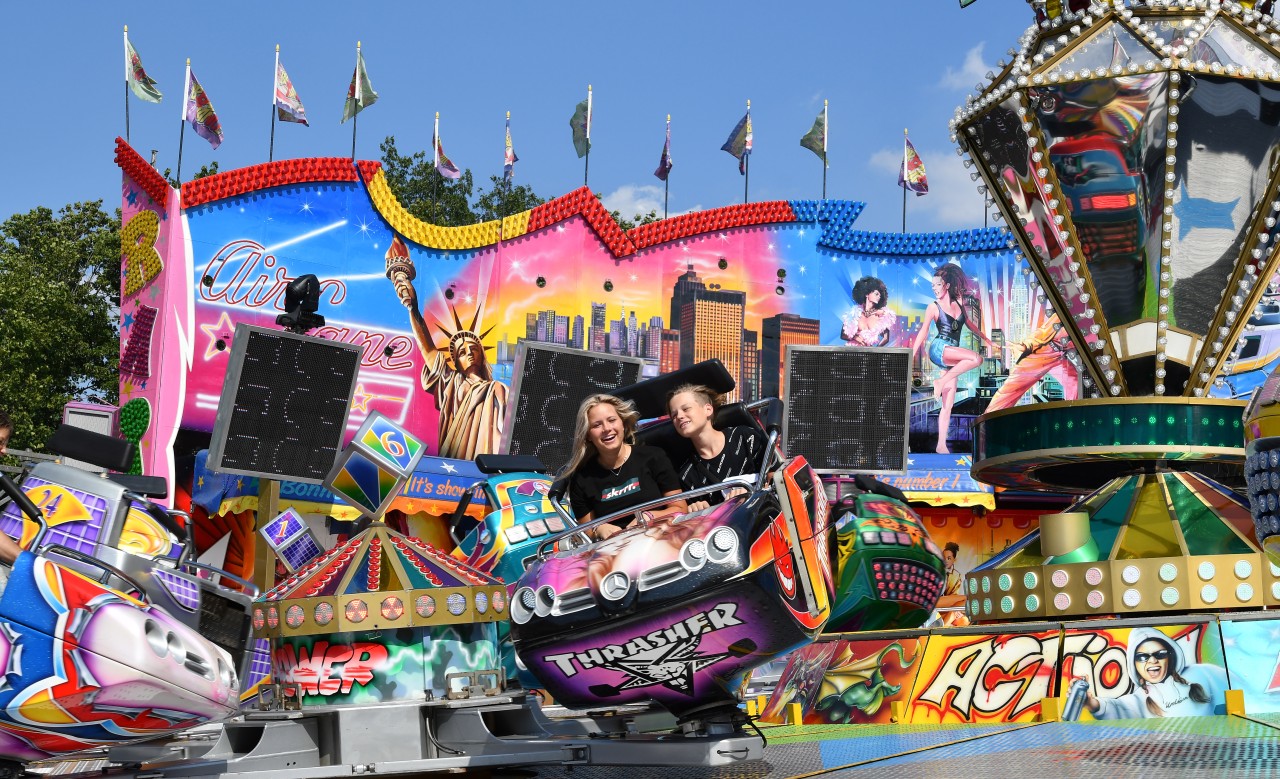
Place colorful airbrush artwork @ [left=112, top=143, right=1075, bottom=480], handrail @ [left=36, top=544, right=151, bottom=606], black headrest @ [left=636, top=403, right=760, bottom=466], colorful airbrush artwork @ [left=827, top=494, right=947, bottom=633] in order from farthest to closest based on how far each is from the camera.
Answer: colorful airbrush artwork @ [left=112, top=143, right=1075, bottom=480] → colorful airbrush artwork @ [left=827, top=494, right=947, bottom=633] → black headrest @ [left=636, top=403, right=760, bottom=466] → handrail @ [left=36, top=544, right=151, bottom=606]

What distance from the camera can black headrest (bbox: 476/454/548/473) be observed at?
30.3 feet

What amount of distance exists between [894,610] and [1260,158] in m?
4.27

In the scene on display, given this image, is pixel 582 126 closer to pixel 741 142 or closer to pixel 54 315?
pixel 741 142

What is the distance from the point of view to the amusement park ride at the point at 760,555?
4824 mm

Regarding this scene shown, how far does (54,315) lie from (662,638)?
30.5m

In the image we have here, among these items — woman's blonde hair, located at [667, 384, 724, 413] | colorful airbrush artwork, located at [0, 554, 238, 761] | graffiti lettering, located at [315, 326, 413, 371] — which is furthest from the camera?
graffiti lettering, located at [315, 326, 413, 371]

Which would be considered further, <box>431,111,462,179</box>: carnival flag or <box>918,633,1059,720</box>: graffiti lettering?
<box>431,111,462,179</box>: carnival flag

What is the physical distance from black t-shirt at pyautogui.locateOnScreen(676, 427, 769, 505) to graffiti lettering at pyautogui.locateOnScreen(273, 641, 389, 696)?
1.61m

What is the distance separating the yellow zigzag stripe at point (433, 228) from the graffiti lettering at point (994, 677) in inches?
705

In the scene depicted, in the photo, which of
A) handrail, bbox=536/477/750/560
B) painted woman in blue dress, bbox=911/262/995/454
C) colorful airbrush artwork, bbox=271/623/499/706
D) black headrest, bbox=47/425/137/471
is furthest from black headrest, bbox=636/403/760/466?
painted woman in blue dress, bbox=911/262/995/454

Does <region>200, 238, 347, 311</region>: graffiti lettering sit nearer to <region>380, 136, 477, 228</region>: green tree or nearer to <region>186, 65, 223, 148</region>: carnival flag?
<region>186, 65, 223, 148</region>: carnival flag

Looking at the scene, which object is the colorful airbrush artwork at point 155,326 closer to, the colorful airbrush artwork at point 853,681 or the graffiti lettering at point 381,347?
the graffiti lettering at point 381,347

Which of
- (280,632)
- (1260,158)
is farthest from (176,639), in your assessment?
(1260,158)

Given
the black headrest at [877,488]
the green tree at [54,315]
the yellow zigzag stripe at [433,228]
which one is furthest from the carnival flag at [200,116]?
the black headrest at [877,488]
